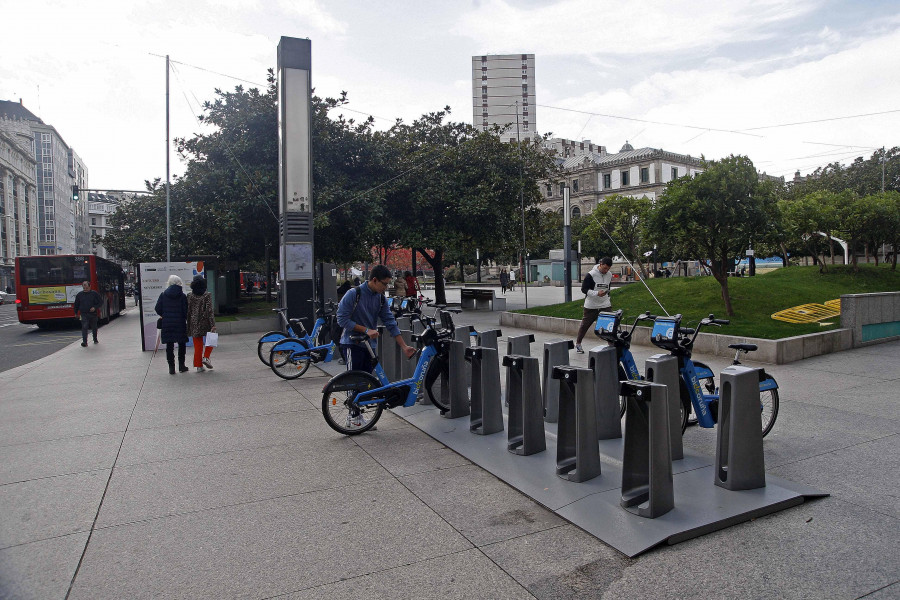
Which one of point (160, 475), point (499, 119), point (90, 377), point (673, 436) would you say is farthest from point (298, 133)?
point (499, 119)

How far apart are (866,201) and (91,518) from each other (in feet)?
67.1

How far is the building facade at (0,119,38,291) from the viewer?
81.6 m

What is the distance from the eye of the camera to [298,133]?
13.8 metres

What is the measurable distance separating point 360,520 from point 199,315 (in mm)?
7574

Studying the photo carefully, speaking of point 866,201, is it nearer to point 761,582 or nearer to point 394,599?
point 761,582

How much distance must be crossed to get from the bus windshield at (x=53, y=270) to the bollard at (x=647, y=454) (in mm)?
23548

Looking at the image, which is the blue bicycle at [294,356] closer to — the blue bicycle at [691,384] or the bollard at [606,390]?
the bollard at [606,390]

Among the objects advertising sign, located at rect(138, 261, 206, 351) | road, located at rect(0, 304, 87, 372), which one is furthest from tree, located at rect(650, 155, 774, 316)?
road, located at rect(0, 304, 87, 372)

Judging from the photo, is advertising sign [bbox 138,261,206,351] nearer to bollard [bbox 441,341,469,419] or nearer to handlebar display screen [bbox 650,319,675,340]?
bollard [bbox 441,341,469,419]

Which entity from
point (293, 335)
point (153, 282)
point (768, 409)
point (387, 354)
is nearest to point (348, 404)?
point (387, 354)

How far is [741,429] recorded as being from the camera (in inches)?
162

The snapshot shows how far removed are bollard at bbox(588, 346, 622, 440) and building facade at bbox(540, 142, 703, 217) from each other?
73.7 metres

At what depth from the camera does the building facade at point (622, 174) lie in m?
80.2

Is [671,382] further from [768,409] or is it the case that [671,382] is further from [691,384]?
[768,409]
